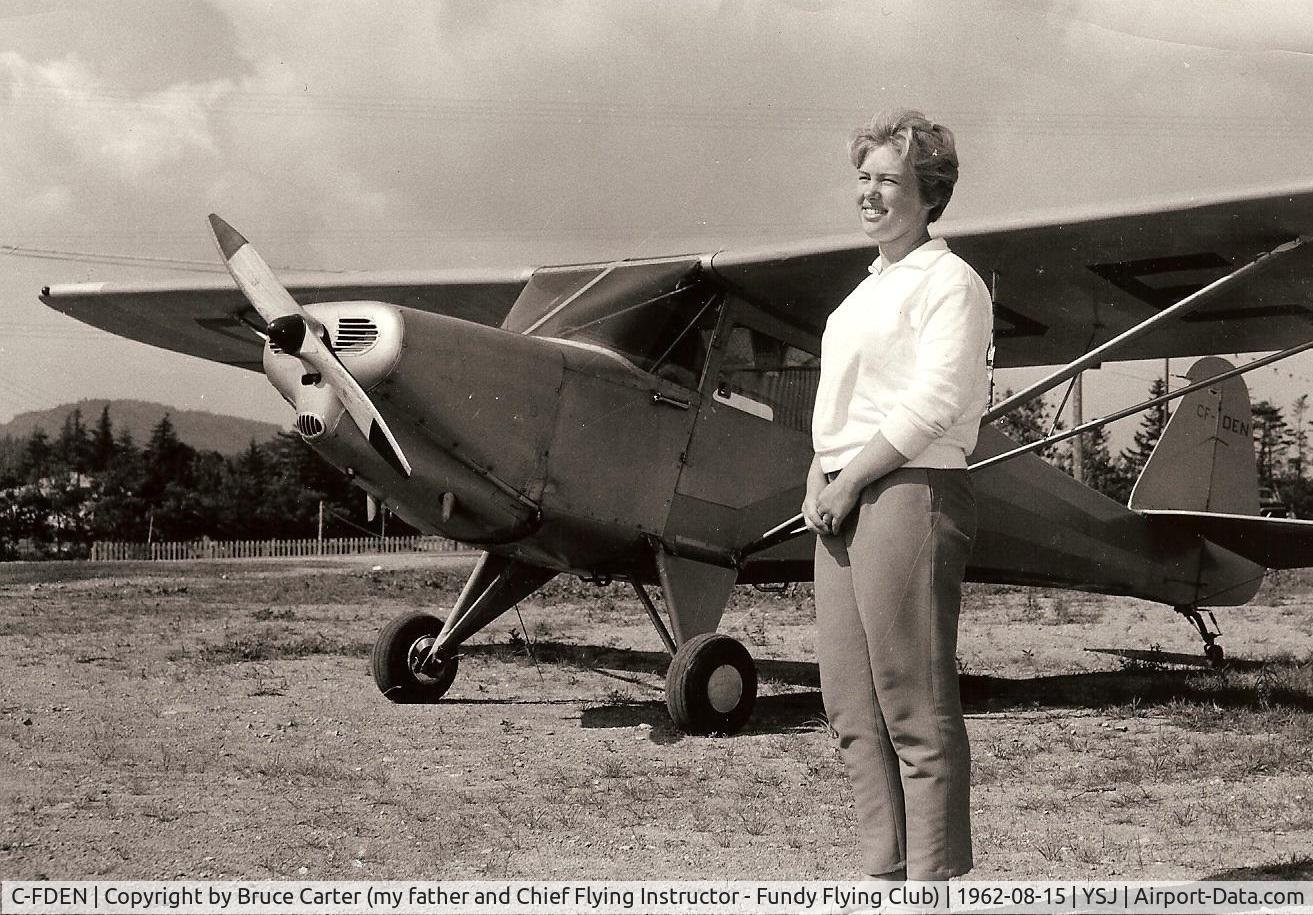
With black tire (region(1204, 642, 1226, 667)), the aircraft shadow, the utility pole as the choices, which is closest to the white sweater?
the aircraft shadow

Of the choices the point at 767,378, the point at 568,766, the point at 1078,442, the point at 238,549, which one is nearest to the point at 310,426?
the point at 568,766

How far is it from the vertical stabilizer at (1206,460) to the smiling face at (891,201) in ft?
27.0

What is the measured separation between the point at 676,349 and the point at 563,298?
784mm

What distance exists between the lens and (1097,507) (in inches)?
370

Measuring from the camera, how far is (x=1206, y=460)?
10.3 metres

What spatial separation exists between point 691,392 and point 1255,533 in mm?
4975

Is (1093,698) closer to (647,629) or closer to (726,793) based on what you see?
(726,793)

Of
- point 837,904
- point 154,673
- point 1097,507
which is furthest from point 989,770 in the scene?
point 154,673

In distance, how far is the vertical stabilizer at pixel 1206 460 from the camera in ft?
33.6

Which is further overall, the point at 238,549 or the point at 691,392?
the point at 238,549

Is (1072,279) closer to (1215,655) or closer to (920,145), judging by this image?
(1215,655)

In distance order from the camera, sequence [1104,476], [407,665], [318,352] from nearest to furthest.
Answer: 1. [318,352]
2. [407,665]
3. [1104,476]

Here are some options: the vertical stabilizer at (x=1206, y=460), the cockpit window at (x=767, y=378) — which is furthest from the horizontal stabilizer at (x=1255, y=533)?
the cockpit window at (x=767, y=378)

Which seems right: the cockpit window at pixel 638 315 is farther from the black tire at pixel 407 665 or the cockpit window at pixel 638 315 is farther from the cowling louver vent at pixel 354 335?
the black tire at pixel 407 665
